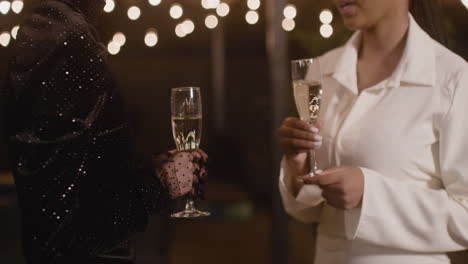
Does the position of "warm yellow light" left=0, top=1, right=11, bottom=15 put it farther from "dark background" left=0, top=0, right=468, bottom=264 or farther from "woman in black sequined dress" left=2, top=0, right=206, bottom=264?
"woman in black sequined dress" left=2, top=0, right=206, bottom=264

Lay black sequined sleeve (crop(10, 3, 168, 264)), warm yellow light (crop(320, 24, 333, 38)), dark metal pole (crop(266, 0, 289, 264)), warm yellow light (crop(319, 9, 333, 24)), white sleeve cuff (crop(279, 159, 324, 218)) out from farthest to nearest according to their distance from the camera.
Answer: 1. warm yellow light (crop(319, 9, 333, 24))
2. warm yellow light (crop(320, 24, 333, 38))
3. dark metal pole (crop(266, 0, 289, 264))
4. white sleeve cuff (crop(279, 159, 324, 218))
5. black sequined sleeve (crop(10, 3, 168, 264))

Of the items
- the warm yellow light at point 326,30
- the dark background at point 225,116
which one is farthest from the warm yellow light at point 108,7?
the warm yellow light at point 326,30

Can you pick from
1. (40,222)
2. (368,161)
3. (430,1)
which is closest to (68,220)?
(40,222)

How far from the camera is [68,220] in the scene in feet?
4.43

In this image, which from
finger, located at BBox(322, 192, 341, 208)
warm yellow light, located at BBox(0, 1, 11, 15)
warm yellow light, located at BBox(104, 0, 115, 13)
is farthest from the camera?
warm yellow light, located at BBox(0, 1, 11, 15)

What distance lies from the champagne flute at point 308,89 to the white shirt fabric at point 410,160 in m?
0.18

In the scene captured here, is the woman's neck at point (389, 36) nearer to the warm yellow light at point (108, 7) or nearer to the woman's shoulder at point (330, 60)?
the woman's shoulder at point (330, 60)

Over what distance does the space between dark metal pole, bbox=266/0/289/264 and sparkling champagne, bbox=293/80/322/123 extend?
229 centimetres

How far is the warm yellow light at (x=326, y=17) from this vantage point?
4406 mm

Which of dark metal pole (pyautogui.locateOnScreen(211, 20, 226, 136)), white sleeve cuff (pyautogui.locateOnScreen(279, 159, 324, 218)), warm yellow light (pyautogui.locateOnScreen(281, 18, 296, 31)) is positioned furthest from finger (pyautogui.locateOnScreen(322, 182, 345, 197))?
dark metal pole (pyautogui.locateOnScreen(211, 20, 226, 136))

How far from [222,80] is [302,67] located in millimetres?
6724

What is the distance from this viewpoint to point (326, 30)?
168 inches

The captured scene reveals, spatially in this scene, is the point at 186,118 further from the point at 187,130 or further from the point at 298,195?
the point at 298,195

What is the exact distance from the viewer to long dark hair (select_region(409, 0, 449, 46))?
1979mm
